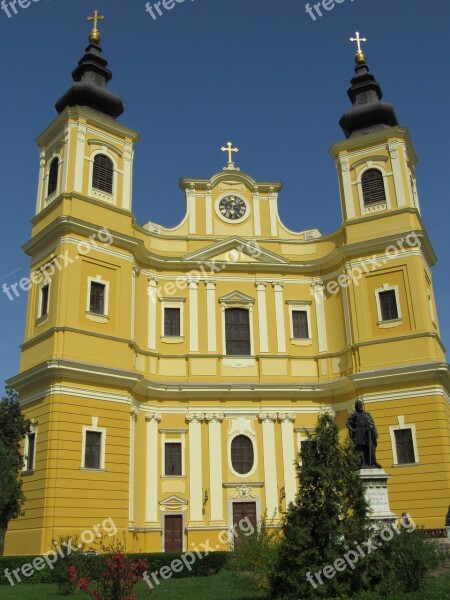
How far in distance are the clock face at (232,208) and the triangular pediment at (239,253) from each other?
1.42m

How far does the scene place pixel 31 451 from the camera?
22.2m

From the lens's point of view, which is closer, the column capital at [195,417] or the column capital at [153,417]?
the column capital at [153,417]

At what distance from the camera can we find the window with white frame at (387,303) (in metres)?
25.6

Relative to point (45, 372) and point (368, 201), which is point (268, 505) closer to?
point (45, 372)

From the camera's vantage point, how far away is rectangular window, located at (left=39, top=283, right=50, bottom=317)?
79.1 ft

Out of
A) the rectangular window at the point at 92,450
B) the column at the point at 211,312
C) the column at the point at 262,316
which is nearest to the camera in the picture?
the rectangular window at the point at 92,450

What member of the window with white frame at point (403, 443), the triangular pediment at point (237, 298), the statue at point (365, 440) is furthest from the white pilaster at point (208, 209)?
the statue at point (365, 440)

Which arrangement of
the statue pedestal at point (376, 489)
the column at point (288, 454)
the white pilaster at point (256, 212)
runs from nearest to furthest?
the statue pedestal at point (376, 489), the column at point (288, 454), the white pilaster at point (256, 212)

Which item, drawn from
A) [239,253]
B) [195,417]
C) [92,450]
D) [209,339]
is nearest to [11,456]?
[92,450]

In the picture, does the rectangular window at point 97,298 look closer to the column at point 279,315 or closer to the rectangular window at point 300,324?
the column at point 279,315

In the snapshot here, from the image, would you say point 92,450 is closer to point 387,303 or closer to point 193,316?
point 193,316

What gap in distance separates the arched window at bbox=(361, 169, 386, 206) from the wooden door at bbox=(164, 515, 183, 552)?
1499 centimetres

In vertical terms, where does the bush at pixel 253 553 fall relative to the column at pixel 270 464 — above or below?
below

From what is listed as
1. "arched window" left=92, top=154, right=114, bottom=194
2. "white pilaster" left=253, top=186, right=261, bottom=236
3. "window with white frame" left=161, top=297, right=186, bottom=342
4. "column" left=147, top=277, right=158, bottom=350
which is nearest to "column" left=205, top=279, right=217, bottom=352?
"window with white frame" left=161, top=297, right=186, bottom=342
